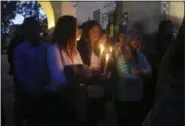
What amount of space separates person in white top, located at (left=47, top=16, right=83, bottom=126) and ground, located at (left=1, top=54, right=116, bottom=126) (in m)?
0.26

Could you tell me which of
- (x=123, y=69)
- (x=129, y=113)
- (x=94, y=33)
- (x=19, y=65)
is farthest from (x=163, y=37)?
(x=19, y=65)

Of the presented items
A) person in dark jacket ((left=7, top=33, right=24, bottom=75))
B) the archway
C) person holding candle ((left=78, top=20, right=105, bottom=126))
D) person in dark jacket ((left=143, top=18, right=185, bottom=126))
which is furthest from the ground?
person in dark jacket ((left=143, top=18, right=185, bottom=126))

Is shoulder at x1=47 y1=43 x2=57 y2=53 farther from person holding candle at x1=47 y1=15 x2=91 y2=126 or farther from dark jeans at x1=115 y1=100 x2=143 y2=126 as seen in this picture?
dark jeans at x1=115 y1=100 x2=143 y2=126

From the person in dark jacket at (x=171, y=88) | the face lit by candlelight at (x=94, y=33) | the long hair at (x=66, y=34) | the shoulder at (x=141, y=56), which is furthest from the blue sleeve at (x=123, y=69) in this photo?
the person in dark jacket at (x=171, y=88)

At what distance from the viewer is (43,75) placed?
2.60m

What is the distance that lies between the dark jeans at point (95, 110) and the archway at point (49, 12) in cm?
58

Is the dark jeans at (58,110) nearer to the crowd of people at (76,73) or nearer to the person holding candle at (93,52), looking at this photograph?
the crowd of people at (76,73)

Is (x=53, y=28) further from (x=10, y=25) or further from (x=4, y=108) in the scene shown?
(x=4, y=108)

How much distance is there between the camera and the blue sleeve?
8.81 ft

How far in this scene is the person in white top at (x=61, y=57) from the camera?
256 centimetres

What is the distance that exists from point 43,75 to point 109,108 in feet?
1.67

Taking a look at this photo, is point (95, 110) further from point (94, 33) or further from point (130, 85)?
point (94, 33)

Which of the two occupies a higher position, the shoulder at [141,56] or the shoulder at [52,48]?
the shoulder at [52,48]

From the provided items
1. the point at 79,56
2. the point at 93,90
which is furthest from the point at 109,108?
the point at 79,56
